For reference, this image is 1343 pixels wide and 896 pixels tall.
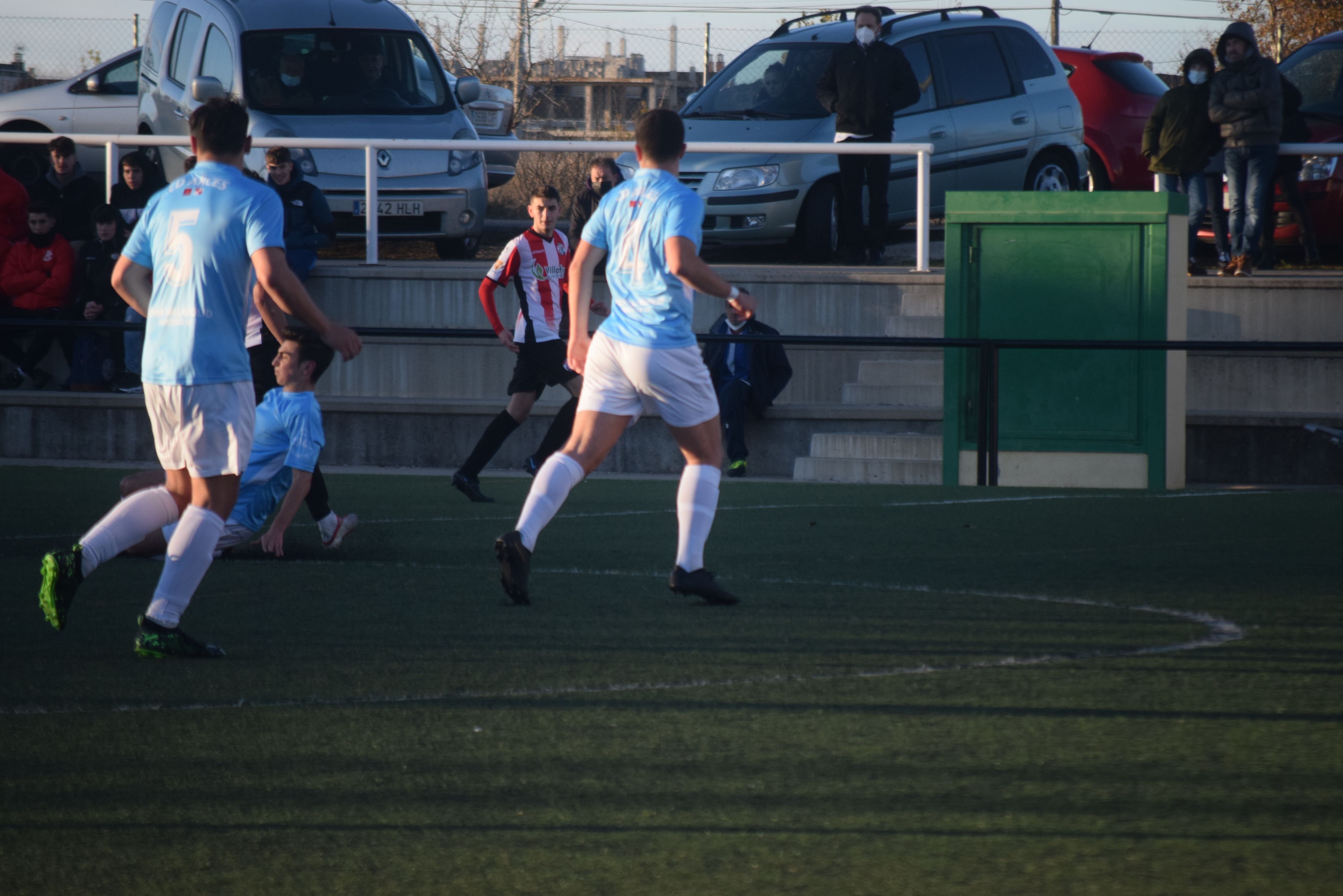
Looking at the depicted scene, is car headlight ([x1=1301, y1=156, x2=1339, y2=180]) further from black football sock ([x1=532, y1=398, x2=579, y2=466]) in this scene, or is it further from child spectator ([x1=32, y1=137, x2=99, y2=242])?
child spectator ([x1=32, y1=137, x2=99, y2=242])

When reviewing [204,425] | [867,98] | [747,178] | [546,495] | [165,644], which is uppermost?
[867,98]

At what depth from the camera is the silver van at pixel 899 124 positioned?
1361 centimetres

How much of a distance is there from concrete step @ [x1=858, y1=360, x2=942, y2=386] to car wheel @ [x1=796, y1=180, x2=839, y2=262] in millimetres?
1624

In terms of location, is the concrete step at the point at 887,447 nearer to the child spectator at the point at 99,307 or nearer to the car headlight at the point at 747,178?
the car headlight at the point at 747,178

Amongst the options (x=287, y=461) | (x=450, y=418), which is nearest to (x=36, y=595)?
(x=287, y=461)

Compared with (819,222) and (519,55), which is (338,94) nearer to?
(819,222)

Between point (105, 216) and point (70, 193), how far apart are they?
3.21ft

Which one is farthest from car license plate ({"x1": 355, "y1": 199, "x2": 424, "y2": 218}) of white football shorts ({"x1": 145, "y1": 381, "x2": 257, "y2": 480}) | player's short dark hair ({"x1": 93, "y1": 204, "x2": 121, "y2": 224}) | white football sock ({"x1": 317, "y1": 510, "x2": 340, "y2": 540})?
white football shorts ({"x1": 145, "y1": 381, "x2": 257, "y2": 480})

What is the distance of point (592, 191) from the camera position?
13.0 meters

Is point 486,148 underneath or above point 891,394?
above

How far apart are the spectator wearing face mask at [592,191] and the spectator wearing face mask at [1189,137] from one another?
430 centimetres

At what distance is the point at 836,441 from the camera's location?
11.7m

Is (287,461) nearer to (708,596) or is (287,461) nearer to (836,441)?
(708,596)

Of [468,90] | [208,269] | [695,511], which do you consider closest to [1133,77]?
[468,90]
